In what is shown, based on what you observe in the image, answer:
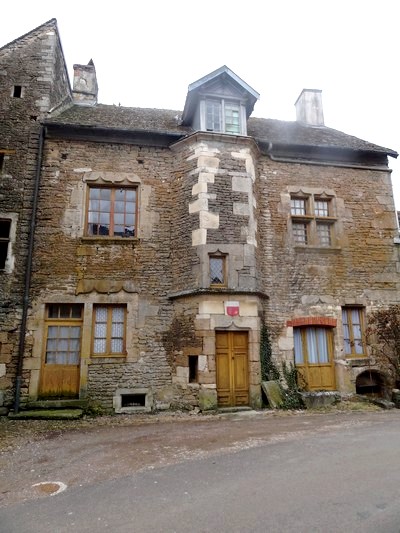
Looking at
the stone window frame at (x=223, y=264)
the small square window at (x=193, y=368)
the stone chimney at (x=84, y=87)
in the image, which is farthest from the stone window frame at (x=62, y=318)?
the stone chimney at (x=84, y=87)

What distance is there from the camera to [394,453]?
17.1 ft

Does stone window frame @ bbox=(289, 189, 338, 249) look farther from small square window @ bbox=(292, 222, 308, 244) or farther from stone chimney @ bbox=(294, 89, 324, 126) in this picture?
stone chimney @ bbox=(294, 89, 324, 126)

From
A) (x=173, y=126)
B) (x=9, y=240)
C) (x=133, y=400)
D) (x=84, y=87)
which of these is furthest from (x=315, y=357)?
(x=84, y=87)

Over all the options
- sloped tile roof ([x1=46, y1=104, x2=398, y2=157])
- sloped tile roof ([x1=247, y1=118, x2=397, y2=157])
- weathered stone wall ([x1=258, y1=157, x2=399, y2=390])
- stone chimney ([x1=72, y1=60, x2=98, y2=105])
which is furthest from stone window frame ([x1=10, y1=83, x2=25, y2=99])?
weathered stone wall ([x1=258, y1=157, x2=399, y2=390])

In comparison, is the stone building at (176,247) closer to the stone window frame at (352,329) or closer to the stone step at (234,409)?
the stone window frame at (352,329)

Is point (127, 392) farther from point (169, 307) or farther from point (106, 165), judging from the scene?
point (106, 165)

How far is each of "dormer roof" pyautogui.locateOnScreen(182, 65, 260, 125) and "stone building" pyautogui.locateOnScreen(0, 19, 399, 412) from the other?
39 millimetres

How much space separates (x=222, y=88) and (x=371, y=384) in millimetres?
9302

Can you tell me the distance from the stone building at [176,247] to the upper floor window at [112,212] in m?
0.04

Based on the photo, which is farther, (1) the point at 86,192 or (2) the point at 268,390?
(1) the point at 86,192

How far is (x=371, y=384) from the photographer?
10391 mm

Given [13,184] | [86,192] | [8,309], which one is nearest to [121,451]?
[8,309]

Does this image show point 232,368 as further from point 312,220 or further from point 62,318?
point 312,220

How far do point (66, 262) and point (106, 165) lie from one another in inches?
113
